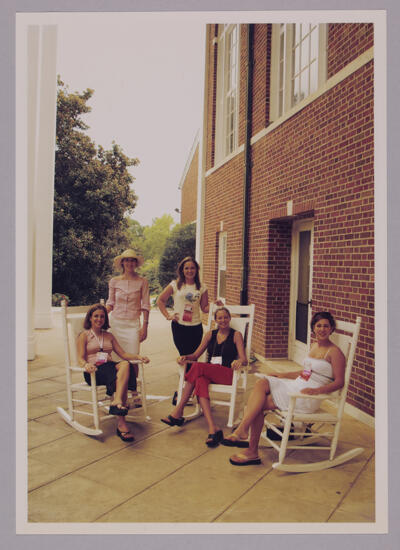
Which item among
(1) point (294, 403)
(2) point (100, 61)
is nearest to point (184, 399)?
(1) point (294, 403)

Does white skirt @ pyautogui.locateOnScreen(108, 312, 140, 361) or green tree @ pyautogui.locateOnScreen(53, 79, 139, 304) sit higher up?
green tree @ pyautogui.locateOnScreen(53, 79, 139, 304)

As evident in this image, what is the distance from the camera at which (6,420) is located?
2645 millimetres

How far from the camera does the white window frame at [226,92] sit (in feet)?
29.4

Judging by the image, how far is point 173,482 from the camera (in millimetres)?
2926

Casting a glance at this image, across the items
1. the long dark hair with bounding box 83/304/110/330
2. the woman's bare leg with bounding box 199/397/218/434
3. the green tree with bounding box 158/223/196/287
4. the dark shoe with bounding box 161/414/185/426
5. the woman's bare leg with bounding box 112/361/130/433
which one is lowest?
the dark shoe with bounding box 161/414/185/426

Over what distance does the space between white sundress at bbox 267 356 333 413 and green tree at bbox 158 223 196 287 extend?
41.1ft

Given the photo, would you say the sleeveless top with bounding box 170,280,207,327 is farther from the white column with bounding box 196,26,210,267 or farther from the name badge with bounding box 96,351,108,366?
the white column with bounding box 196,26,210,267

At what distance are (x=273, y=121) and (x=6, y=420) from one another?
Answer: 5.56 meters

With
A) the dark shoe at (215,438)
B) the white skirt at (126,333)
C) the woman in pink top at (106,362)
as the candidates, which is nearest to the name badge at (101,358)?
the woman in pink top at (106,362)

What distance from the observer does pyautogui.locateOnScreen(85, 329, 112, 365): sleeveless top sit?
392 cm

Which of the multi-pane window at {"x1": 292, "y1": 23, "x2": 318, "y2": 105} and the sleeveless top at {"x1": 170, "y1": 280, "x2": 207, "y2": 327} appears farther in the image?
the multi-pane window at {"x1": 292, "y1": 23, "x2": 318, "y2": 105}

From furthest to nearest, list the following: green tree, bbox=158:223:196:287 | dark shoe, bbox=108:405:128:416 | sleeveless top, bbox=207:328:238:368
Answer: green tree, bbox=158:223:196:287, sleeveless top, bbox=207:328:238:368, dark shoe, bbox=108:405:128:416

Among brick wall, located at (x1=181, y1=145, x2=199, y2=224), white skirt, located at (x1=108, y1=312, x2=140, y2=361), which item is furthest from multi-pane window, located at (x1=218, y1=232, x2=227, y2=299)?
brick wall, located at (x1=181, y1=145, x2=199, y2=224)

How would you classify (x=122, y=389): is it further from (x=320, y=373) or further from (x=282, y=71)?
(x=282, y=71)
